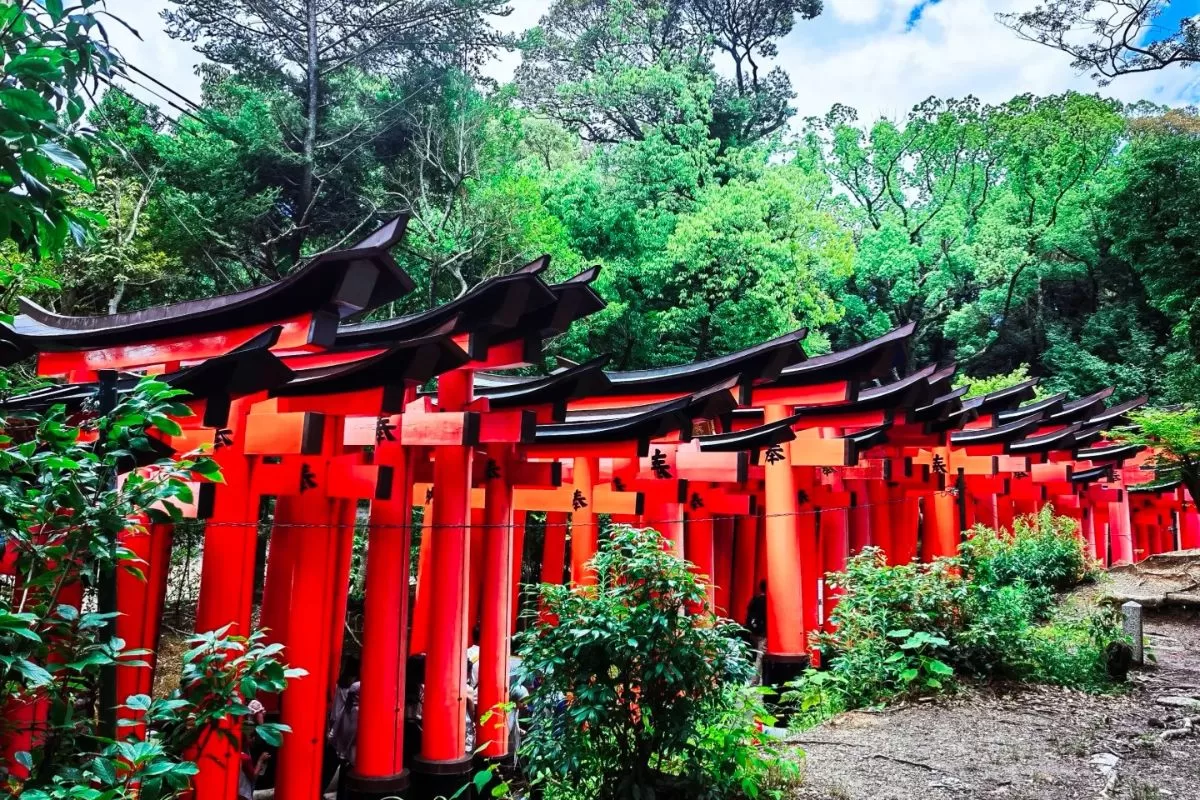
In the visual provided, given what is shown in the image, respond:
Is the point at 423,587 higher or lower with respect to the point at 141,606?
lower

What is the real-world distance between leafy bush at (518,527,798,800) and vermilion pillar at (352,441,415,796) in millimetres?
2354

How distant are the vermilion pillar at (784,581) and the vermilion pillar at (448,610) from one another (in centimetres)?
463

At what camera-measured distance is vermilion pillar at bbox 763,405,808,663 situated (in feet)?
34.9

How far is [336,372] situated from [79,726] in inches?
136

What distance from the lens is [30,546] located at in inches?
107

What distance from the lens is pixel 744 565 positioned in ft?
52.3

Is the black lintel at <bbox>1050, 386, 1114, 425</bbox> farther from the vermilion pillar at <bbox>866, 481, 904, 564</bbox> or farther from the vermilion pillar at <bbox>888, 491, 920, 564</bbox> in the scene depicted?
the vermilion pillar at <bbox>866, 481, 904, 564</bbox>

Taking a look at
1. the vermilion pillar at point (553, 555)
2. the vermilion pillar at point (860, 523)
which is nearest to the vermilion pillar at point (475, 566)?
the vermilion pillar at point (553, 555)

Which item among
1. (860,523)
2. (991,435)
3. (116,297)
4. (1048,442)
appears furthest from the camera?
(1048,442)

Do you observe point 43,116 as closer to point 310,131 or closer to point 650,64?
point 310,131

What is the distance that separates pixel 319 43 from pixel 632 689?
71.1 ft

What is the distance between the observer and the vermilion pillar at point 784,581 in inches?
418

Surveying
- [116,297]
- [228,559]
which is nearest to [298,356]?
[228,559]

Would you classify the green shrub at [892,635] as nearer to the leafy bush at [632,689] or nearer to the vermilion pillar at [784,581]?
the vermilion pillar at [784,581]
